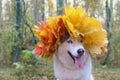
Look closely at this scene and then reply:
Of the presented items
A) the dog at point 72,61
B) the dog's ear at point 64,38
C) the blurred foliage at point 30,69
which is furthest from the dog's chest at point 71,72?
the blurred foliage at point 30,69

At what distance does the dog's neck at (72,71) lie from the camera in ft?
6.08

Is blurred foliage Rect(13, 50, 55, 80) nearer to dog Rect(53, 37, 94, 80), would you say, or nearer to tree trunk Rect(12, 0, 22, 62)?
tree trunk Rect(12, 0, 22, 62)

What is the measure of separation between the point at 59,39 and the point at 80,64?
191 millimetres

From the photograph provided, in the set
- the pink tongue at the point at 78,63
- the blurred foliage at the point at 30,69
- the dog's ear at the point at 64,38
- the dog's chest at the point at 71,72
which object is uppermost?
the dog's ear at the point at 64,38

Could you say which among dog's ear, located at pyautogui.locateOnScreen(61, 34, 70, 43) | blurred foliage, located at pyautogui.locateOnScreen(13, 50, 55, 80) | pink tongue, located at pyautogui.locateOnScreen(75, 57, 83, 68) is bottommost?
blurred foliage, located at pyautogui.locateOnScreen(13, 50, 55, 80)

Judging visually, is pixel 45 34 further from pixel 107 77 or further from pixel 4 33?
pixel 4 33

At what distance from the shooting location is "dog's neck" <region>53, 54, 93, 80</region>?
1.85 metres

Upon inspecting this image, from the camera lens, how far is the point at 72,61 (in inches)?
72.1

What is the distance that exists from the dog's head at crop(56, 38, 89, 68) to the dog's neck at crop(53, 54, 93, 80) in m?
0.03

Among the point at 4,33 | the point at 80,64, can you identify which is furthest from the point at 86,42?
the point at 4,33

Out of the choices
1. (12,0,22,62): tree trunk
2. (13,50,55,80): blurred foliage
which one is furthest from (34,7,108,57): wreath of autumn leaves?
(12,0,22,62): tree trunk

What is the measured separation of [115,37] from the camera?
765 centimetres

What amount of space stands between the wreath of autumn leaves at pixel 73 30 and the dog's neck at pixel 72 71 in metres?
0.07

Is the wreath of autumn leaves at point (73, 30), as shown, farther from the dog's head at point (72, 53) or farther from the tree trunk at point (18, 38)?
the tree trunk at point (18, 38)
